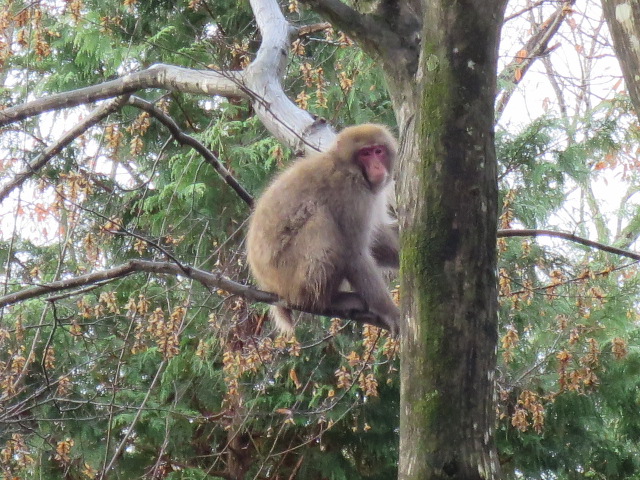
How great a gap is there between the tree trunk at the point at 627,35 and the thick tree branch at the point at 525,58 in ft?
14.1

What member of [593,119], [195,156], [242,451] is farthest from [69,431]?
[593,119]

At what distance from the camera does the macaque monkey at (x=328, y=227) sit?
4.58m

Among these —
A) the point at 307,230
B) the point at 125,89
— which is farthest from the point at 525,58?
the point at 125,89

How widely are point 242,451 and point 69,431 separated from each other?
1928 mm

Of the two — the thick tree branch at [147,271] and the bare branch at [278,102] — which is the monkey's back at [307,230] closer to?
the bare branch at [278,102]

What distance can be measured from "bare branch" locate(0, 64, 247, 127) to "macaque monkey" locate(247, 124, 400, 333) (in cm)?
72

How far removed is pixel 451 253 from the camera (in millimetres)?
2588

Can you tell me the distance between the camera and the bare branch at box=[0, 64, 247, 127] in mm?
5023

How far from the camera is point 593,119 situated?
854cm

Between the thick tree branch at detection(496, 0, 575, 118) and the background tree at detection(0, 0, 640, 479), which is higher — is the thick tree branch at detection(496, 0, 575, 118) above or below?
above

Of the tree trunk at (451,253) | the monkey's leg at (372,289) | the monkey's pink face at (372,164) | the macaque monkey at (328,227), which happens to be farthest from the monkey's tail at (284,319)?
the tree trunk at (451,253)

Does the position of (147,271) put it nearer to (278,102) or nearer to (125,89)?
(278,102)

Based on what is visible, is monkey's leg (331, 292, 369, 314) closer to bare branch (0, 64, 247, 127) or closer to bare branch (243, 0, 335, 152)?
bare branch (243, 0, 335, 152)

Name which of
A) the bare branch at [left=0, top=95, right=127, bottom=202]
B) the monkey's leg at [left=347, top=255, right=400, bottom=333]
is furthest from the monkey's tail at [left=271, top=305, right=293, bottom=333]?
the bare branch at [left=0, top=95, right=127, bottom=202]
